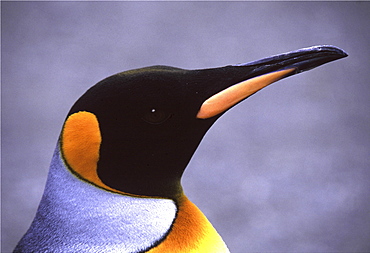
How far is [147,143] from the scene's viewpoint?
0.59 metres

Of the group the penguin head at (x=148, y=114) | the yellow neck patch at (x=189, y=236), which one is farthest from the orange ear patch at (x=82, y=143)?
the yellow neck patch at (x=189, y=236)

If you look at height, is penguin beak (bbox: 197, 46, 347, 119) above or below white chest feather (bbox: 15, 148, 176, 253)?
above

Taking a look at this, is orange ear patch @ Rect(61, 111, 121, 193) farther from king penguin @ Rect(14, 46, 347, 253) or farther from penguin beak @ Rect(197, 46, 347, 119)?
penguin beak @ Rect(197, 46, 347, 119)

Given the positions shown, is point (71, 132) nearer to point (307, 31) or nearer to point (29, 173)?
point (29, 173)

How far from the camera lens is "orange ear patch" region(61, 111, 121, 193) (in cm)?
57

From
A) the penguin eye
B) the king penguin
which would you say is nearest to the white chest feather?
the king penguin

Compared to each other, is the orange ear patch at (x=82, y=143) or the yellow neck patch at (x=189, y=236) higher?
the orange ear patch at (x=82, y=143)

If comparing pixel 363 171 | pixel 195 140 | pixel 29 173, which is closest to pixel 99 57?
pixel 29 173

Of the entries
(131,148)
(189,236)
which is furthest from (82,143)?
(189,236)

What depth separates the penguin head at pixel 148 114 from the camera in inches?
22.6

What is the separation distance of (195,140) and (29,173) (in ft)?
4.79

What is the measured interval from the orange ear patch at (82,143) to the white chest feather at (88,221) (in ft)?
0.05

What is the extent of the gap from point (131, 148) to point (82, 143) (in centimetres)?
6

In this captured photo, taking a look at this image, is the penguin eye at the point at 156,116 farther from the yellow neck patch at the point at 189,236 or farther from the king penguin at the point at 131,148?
the yellow neck patch at the point at 189,236
